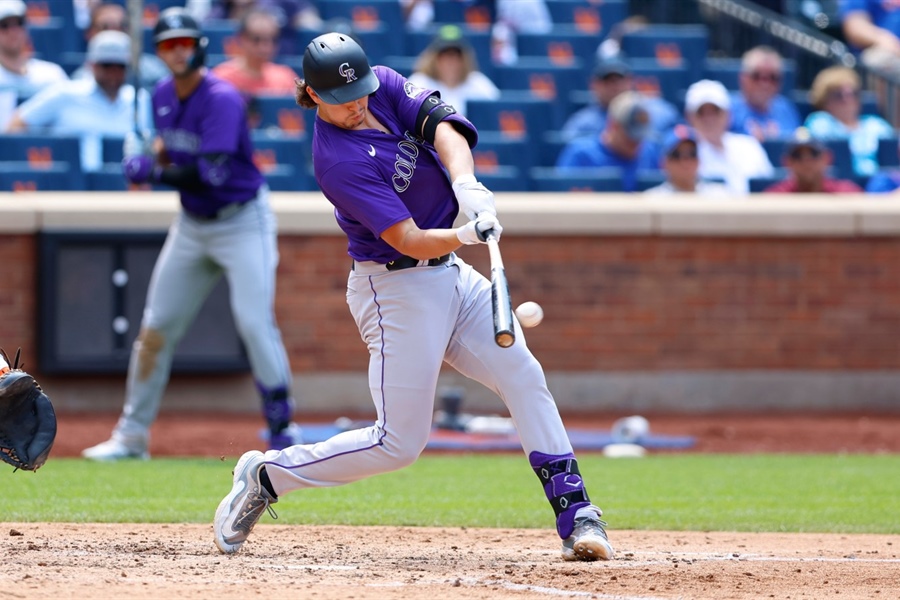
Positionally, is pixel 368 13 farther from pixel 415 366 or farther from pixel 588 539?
pixel 588 539

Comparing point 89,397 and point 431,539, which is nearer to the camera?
point 431,539

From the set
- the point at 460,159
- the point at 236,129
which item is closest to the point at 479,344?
the point at 460,159

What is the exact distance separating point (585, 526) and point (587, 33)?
359 inches

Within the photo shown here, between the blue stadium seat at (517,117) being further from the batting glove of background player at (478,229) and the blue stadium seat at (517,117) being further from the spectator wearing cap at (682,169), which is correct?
the batting glove of background player at (478,229)

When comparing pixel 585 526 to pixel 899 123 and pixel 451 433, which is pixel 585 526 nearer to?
pixel 451 433

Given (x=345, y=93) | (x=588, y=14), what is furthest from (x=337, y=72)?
(x=588, y=14)

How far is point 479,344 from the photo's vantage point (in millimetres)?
5016

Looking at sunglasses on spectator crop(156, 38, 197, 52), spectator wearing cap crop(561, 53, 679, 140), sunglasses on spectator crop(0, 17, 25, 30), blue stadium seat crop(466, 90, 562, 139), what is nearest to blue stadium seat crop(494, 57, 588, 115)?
spectator wearing cap crop(561, 53, 679, 140)

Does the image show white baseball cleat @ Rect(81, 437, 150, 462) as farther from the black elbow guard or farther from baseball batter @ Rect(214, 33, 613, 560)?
the black elbow guard

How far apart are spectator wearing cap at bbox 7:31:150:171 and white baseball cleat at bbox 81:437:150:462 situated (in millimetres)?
3258

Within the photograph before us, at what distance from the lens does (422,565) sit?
4.96m

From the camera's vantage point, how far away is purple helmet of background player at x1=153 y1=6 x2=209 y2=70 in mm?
7625

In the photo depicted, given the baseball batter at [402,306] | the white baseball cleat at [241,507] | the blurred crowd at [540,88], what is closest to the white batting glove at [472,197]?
the baseball batter at [402,306]

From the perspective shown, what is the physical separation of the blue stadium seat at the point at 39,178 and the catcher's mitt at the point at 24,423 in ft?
18.7
